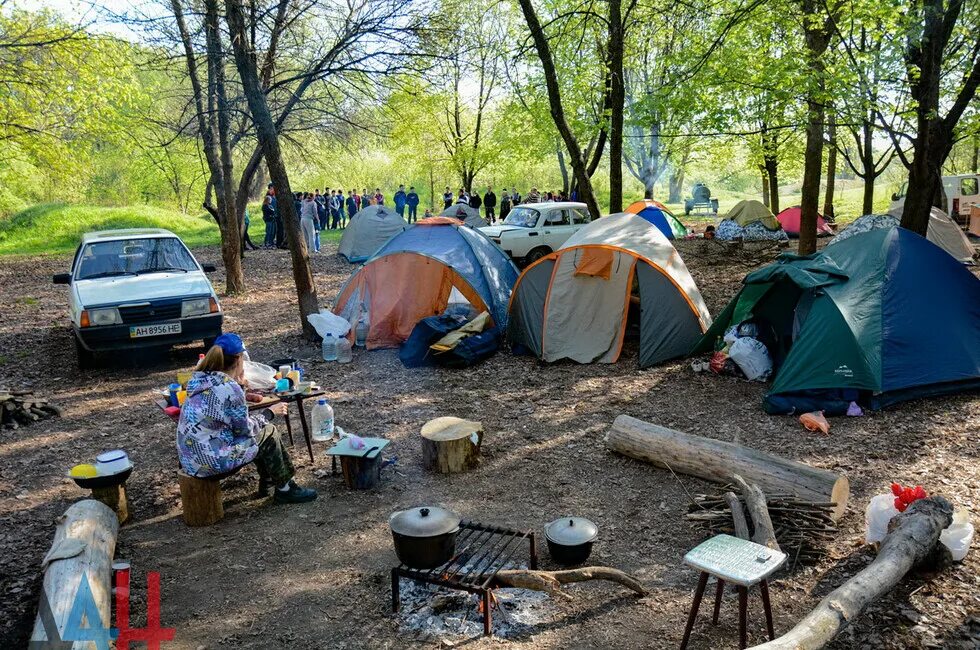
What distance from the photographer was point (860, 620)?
383cm

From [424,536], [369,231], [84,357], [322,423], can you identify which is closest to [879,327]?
[424,536]

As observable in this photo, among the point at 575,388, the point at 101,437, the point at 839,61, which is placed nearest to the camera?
the point at 101,437

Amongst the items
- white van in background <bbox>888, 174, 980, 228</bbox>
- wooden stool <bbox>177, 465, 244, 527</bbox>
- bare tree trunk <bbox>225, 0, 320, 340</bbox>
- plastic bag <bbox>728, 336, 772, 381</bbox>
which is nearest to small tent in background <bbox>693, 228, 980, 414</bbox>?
plastic bag <bbox>728, 336, 772, 381</bbox>

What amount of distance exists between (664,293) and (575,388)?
1765 mm

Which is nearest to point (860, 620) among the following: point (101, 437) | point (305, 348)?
point (101, 437)

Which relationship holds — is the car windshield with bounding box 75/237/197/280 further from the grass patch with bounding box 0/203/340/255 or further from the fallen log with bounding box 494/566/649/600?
the grass patch with bounding box 0/203/340/255

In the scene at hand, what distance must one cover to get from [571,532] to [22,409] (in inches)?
250

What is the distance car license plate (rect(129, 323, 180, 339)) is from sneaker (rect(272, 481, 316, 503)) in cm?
416

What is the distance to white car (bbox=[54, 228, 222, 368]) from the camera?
8.47 meters

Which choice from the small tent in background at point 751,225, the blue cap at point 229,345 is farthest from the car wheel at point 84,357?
the small tent in background at point 751,225

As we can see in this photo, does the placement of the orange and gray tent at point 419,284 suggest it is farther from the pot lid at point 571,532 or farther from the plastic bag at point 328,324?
the pot lid at point 571,532

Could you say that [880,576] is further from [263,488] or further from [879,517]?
[263,488]

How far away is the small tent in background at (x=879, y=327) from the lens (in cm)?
684

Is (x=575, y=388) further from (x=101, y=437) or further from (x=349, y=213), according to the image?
(x=349, y=213)
